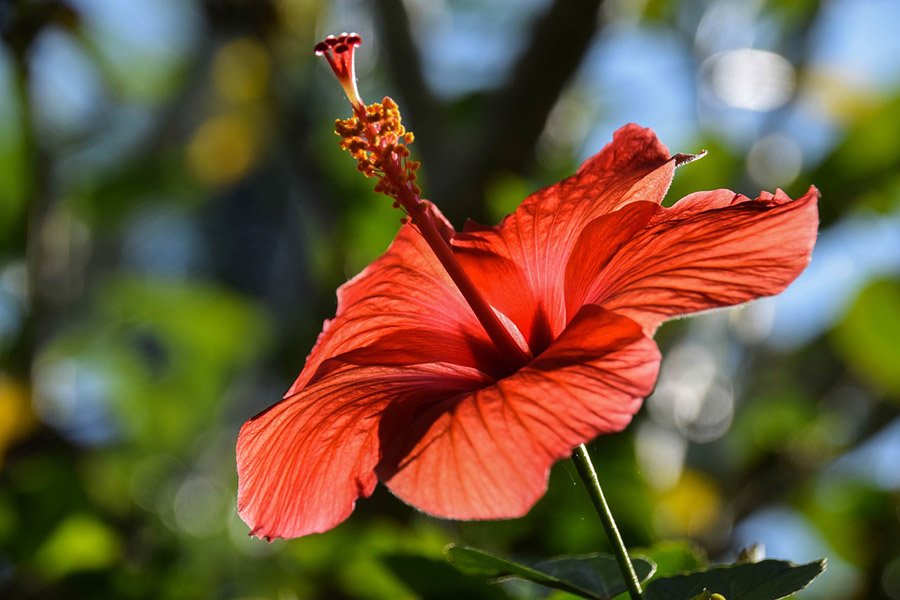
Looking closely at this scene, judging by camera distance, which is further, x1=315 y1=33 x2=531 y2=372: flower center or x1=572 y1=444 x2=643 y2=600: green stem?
x1=315 y1=33 x2=531 y2=372: flower center

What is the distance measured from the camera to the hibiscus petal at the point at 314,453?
2.92ft

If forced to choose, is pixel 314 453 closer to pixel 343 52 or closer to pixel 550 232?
pixel 550 232

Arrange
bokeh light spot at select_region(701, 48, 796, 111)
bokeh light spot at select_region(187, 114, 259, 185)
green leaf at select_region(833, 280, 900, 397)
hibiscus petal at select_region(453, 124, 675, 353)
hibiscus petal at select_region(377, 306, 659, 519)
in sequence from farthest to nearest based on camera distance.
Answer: bokeh light spot at select_region(187, 114, 259, 185) < bokeh light spot at select_region(701, 48, 796, 111) < green leaf at select_region(833, 280, 900, 397) < hibiscus petal at select_region(453, 124, 675, 353) < hibiscus petal at select_region(377, 306, 659, 519)

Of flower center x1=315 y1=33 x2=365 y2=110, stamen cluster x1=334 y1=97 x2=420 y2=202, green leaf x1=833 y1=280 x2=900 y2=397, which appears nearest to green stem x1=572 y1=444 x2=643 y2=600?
stamen cluster x1=334 y1=97 x2=420 y2=202

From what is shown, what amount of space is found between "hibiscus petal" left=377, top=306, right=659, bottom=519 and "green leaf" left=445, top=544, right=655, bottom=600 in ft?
0.28

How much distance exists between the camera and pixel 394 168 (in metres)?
1.03

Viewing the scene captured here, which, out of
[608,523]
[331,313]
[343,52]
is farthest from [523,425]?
[331,313]

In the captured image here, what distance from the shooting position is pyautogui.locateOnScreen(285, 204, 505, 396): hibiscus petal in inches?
39.6

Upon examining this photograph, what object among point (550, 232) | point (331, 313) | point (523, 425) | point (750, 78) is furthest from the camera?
point (750, 78)

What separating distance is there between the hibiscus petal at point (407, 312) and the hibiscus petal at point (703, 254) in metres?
0.14

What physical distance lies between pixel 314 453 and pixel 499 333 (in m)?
0.21

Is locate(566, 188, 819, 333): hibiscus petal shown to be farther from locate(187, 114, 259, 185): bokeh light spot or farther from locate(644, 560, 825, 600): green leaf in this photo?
locate(187, 114, 259, 185): bokeh light spot

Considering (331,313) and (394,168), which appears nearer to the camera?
(394,168)

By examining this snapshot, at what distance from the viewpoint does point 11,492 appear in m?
1.77
